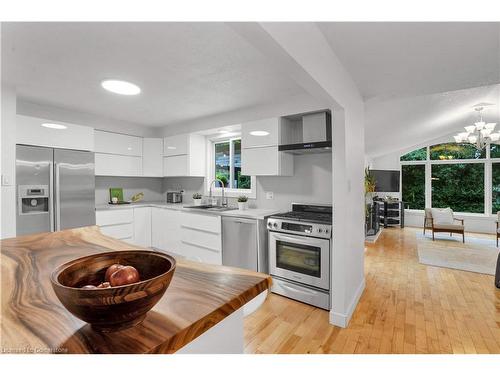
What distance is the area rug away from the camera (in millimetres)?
3898

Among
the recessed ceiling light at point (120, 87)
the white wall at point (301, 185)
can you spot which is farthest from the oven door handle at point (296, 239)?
the recessed ceiling light at point (120, 87)

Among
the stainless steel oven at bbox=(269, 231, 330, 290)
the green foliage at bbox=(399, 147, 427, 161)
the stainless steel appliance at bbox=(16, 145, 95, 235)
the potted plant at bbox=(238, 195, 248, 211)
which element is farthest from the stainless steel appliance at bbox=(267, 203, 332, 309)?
the green foliage at bbox=(399, 147, 427, 161)

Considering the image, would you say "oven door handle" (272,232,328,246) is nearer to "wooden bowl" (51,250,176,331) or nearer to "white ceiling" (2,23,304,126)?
"white ceiling" (2,23,304,126)

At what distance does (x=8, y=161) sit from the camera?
2.55 metres

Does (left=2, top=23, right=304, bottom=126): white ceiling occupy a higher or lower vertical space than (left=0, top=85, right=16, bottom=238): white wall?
higher

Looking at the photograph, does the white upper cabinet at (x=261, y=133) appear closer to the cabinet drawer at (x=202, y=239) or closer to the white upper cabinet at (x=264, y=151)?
the white upper cabinet at (x=264, y=151)

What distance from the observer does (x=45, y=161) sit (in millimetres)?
3025

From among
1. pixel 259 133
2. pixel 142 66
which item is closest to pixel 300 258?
pixel 259 133

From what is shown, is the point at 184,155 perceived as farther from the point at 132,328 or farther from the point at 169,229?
the point at 132,328

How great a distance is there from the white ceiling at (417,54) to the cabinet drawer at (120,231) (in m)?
3.60

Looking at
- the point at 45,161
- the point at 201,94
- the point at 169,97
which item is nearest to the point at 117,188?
the point at 45,161

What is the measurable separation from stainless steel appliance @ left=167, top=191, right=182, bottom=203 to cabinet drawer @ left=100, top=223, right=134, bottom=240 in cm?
87

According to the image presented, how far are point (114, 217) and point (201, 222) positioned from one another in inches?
52.4
